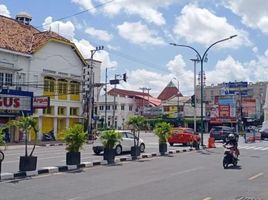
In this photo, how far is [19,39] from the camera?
145ft

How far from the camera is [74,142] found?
61.2 ft

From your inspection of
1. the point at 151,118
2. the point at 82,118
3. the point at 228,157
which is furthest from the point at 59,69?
the point at 151,118

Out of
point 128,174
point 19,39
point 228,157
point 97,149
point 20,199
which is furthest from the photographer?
point 19,39

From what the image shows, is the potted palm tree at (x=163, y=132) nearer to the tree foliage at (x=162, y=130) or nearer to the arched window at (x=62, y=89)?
the tree foliage at (x=162, y=130)

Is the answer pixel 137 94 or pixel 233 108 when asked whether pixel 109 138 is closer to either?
pixel 233 108

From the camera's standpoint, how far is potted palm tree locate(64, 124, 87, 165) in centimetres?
1855

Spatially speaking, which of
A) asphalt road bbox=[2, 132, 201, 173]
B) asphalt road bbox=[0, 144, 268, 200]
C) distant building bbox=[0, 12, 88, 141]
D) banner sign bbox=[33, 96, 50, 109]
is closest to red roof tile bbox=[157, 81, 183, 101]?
distant building bbox=[0, 12, 88, 141]

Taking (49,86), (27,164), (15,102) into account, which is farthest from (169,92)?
(27,164)

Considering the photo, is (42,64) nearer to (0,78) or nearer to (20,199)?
(0,78)

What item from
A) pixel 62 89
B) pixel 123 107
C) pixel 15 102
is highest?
pixel 123 107

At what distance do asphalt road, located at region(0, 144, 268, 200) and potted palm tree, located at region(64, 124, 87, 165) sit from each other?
82cm

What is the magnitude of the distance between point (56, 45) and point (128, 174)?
32384mm

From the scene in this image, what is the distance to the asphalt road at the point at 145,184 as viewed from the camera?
11.3m

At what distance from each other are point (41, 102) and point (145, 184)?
2890 centimetres
